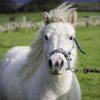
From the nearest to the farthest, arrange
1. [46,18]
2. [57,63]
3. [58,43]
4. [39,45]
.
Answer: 1. [57,63]
2. [58,43]
3. [46,18]
4. [39,45]

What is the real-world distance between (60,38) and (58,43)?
9 centimetres

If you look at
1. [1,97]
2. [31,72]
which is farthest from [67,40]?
[1,97]

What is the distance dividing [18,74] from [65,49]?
5.50 feet

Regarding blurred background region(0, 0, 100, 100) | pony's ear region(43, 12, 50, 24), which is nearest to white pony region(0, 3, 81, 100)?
pony's ear region(43, 12, 50, 24)

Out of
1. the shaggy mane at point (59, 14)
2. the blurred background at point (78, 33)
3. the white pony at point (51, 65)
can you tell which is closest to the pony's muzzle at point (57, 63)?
the white pony at point (51, 65)

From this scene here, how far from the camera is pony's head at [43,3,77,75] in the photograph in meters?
6.02

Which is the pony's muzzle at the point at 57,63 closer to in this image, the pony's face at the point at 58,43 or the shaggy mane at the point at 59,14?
the pony's face at the point at 58,43

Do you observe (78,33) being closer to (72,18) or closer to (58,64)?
(72,18)

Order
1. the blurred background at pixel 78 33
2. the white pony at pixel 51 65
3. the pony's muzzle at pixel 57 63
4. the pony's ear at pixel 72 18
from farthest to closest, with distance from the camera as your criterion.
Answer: the blurred background at pixel 78 33 < the pony's ear at pixel 72 18 < the white pony at pixel 51 65 < the pony's muzzle at pixel 57 63

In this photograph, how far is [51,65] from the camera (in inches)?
235

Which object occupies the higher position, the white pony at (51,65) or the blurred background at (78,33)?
the white pony at (51,65)

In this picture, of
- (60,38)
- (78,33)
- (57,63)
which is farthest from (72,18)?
(78,33)

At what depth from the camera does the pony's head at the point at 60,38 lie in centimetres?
602

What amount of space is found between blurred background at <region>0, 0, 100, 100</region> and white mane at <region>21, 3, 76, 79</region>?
0.80m
